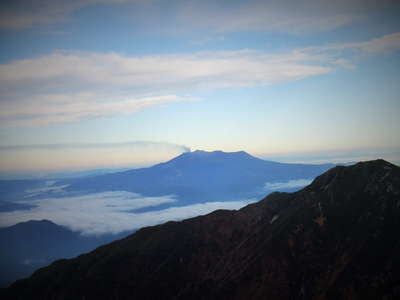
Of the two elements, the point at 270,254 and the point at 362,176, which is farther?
the point at 362,176

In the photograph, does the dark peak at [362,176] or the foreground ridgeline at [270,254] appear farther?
the dark peak at [362,176]

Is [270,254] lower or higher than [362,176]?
lower

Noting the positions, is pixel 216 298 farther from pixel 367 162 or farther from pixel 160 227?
pixel 367 162

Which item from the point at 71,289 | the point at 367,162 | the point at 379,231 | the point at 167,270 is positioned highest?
the point at 367,162

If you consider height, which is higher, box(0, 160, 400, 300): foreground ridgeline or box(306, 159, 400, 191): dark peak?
box(306, 159, 400, 191): dark peak

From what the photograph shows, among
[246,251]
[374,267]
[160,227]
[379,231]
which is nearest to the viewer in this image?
[374,267]

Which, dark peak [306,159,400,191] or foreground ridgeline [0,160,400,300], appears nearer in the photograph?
foreground ridgeline [0,160,400,300]

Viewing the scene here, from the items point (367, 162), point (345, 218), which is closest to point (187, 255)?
point (345, 218)

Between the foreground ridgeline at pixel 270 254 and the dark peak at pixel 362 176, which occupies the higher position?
the dark peak at pixel 362 176
